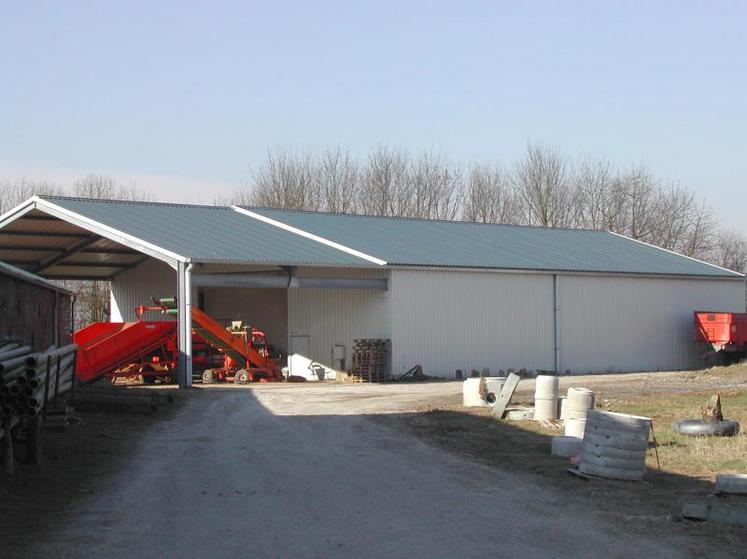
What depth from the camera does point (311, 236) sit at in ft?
120

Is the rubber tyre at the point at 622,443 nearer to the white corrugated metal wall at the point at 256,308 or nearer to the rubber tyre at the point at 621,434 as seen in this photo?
the rubber tyre at the point at 621,434

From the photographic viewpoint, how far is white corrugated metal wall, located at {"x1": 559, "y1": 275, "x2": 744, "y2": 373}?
3791cm

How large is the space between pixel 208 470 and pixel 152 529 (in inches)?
162

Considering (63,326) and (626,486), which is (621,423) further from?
(63,326)

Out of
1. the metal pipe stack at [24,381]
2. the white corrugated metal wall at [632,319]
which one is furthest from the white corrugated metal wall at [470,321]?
the metal pipe stack at [24,381]

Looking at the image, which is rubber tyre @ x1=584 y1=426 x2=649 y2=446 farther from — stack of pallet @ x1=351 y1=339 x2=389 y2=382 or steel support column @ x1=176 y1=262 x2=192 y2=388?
stack of pallet @ x1=351 y1=339 x2=389 y2=382

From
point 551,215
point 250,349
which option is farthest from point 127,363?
point 551,215

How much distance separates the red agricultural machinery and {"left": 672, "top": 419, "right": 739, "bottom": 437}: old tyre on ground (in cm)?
1776

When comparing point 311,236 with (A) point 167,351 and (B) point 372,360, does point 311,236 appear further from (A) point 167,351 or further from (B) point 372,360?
(A) point 167,351

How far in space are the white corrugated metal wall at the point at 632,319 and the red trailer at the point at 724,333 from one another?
40.6 inches

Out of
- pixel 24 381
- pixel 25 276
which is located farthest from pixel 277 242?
pixel 24 381

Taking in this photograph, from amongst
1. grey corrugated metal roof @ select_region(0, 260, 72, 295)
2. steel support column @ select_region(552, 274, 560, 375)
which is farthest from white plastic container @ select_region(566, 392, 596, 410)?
steel support column @ select_region(552, 274, 560, 375)

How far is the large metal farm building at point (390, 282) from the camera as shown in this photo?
108 feet

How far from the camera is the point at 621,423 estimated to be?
1309cm
